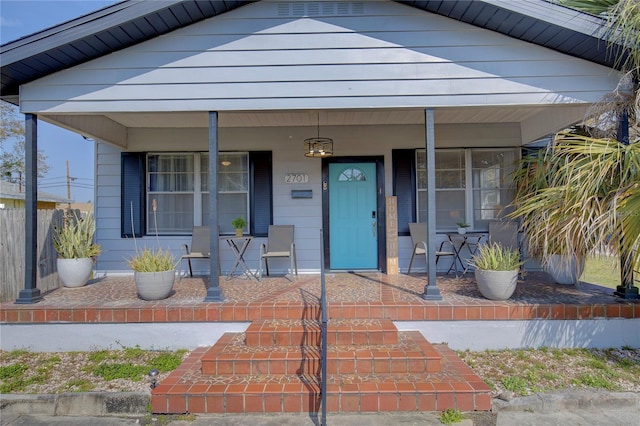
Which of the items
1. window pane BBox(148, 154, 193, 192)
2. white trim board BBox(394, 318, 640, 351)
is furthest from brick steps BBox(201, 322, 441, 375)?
window pane BBox(148, 154, 193, 192)

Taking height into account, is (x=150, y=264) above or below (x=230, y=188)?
below

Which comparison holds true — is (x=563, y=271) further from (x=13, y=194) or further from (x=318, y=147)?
(x=13, y=194)

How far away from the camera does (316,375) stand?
304 cm

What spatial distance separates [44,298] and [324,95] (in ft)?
13.5

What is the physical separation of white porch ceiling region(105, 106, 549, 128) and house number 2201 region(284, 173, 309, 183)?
0.81 m

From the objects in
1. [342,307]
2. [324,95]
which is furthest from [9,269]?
[324,95]

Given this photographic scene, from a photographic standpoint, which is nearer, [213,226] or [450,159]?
[213,226]

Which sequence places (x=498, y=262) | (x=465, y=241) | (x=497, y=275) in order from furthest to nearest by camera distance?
(x=465, y=241)
(x=498, y=262)
(x=497, y=275)

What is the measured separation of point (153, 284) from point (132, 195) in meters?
2.50

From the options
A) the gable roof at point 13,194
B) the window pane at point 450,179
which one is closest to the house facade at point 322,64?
the window pane at point 450,179

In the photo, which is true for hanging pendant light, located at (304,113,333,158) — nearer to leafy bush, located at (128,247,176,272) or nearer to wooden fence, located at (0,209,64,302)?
leafy bush, located at (128,247,176,272)

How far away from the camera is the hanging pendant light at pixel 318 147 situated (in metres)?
5.52

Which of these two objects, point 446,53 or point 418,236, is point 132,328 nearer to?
point 418,236

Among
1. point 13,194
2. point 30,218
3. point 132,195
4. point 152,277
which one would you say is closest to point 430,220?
point 152,277
